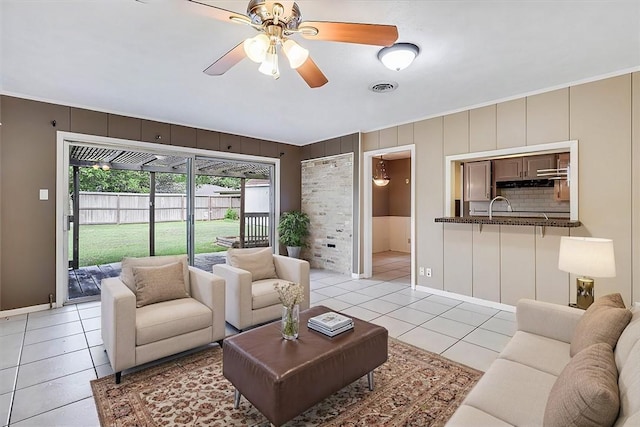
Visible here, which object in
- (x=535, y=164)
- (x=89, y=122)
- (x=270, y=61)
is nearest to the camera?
(x=270, y=61)

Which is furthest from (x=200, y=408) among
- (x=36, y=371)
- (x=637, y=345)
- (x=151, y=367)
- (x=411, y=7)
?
(x=411, y=7)

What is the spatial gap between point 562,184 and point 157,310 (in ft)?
20.0

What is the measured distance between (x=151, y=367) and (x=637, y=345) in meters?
2.98

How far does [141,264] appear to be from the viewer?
2.83 metres

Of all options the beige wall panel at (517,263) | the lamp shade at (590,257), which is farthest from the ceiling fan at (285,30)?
the beige wall panel at (517,263)

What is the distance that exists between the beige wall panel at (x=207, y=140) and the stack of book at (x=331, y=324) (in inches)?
160

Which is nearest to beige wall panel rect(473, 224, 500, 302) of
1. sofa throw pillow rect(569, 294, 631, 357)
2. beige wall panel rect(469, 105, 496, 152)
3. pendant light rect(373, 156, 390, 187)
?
beige wall panel rect(469, 105, 496, 152)

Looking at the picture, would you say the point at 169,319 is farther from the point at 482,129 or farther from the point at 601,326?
the point at 482,129

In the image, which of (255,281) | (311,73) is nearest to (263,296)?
(255,281)

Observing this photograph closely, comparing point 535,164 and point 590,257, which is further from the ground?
point 535,164

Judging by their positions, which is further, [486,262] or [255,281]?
[486,262]

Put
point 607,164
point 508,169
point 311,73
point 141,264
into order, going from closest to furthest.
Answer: point 311,73 → point 141,264 → point 607,164 → point 508,169

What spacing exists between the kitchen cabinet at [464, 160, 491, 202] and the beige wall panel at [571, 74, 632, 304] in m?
1.90

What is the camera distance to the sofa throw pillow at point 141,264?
271 centimetres
